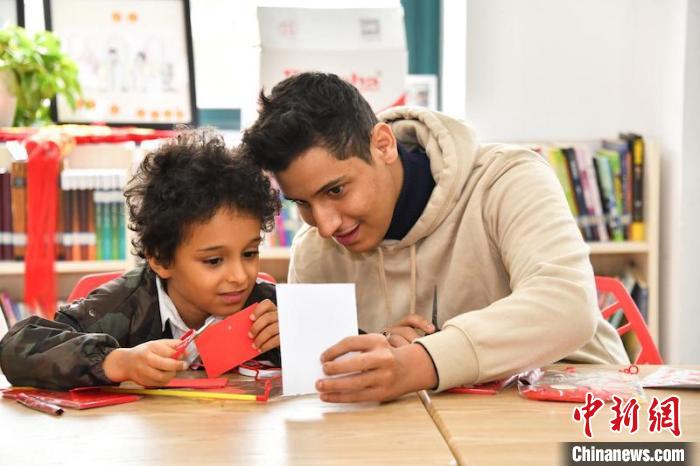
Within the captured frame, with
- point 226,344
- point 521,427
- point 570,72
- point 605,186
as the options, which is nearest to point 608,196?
point 605,186

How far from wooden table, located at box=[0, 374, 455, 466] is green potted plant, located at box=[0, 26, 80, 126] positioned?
2106mm

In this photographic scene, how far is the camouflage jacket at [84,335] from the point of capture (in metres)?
1.41

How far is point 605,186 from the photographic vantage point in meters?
3.39

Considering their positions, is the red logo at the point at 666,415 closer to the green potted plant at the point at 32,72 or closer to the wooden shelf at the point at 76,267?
the wooden shelf at the point at 76,267

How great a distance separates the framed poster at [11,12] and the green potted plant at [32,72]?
0.22 meters

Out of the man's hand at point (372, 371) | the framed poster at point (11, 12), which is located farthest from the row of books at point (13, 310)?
the man's hand at point (372, 371)

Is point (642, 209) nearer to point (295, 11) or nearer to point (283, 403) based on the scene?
point (295, 11)

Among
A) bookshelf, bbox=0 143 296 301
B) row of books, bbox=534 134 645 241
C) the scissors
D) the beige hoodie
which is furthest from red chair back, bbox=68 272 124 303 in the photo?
row of books, bbox=534 134 645 241

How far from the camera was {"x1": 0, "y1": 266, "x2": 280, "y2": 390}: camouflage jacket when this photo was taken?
4.62 feet

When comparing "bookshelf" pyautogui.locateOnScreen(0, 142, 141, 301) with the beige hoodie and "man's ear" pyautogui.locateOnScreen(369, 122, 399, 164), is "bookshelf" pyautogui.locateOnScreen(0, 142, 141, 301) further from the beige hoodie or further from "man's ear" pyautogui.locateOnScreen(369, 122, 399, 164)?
"man's ear" pyautogui.locateOnScreen(369, 122, 399, 164)

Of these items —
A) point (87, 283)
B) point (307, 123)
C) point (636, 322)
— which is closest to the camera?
point (307, 123)

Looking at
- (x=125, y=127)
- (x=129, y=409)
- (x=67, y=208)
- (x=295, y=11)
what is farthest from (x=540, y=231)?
(x=125, y=127)

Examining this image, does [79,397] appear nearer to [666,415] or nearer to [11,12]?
[666,415]

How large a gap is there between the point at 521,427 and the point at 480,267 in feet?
2.08
